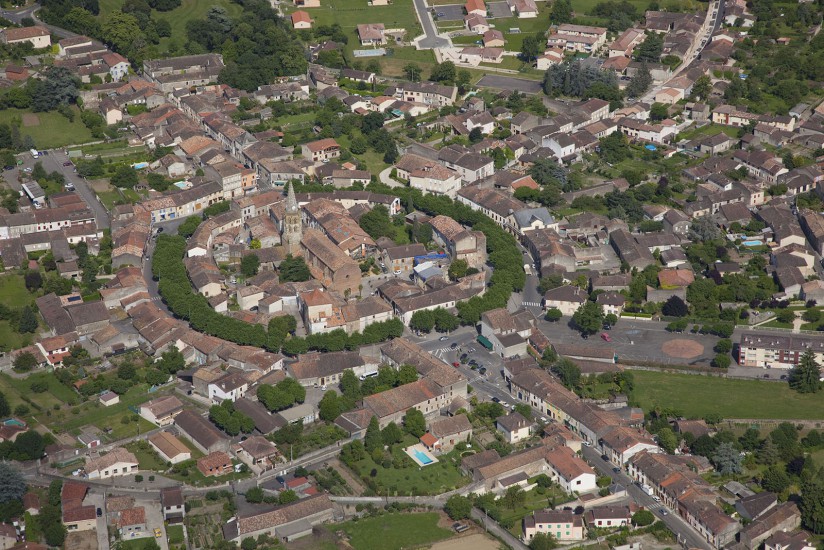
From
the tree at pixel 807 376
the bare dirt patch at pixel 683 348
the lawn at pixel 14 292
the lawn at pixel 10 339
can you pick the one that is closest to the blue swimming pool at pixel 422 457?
the bare dirt patch at pixel 683 348

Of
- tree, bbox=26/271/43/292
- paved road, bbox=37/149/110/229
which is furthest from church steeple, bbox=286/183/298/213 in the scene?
tree, bbox=26/271/43/292

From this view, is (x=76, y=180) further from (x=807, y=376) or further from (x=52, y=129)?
Result: (x=807, y=376)

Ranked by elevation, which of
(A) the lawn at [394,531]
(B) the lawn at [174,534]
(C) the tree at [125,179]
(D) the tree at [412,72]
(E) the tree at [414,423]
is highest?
(D) the tree at [412,72]

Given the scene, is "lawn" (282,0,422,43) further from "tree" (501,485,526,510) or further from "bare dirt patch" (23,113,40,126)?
"tree" (501,485,526,510)

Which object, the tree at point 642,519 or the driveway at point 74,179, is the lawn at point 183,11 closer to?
the driveway at point 74,179

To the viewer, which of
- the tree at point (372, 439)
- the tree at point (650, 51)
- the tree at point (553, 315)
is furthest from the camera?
the tree at point (650, 51)

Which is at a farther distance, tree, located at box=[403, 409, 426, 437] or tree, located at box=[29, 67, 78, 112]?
tree, located at box=[29, 67, 78, 112]
